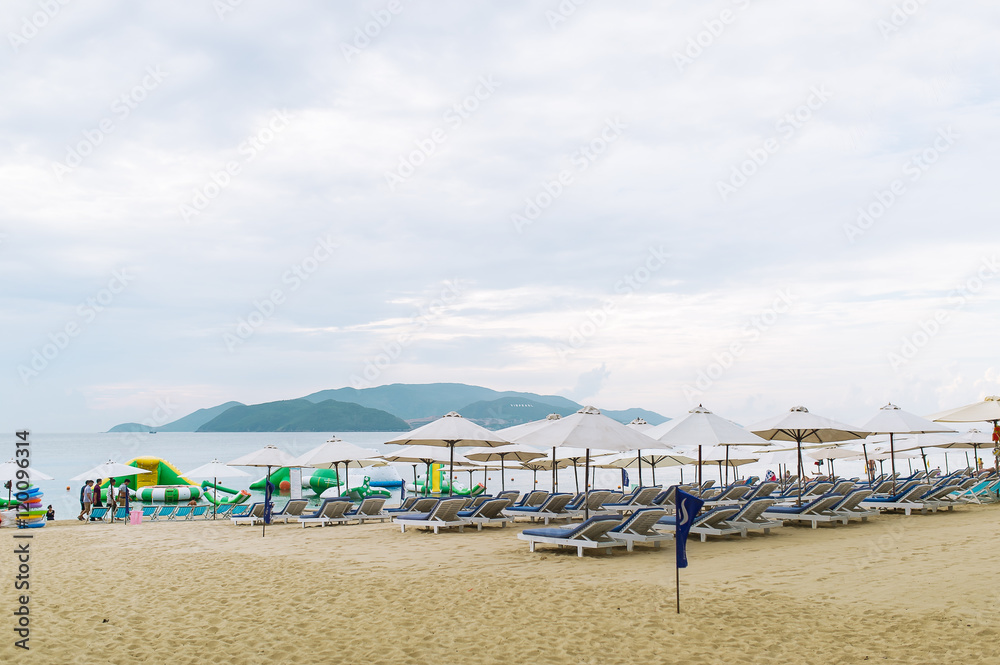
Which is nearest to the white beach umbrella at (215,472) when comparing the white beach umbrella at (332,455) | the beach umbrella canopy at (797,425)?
the white beach umbrella at (332,455)

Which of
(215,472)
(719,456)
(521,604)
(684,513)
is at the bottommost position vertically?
(521,604)

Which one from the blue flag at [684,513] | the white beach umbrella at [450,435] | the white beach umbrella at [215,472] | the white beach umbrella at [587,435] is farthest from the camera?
the white beach umbrella at [215,472]

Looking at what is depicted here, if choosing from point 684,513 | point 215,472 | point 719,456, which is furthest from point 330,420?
point 684,513

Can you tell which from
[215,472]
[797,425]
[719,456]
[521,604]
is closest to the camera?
[521,604]

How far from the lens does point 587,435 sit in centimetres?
1059

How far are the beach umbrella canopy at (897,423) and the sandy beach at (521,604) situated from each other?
3581 mm

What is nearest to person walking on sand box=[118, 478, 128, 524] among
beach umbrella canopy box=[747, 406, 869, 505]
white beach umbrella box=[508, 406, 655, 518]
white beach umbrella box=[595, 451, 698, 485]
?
white beach umbrella box=[595, 451, 698, 485]

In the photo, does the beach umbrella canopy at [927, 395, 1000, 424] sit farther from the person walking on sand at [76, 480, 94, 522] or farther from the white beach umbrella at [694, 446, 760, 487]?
the person walking on sand at [76, 480, 94, 522]

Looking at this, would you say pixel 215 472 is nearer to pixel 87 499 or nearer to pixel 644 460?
pixel 87 499

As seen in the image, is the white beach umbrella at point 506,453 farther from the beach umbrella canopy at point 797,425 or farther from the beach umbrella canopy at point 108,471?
the beach umbrella canopy at point 108,471

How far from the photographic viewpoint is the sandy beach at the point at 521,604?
571 centimetres

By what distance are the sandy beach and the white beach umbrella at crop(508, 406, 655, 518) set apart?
4.73 feet

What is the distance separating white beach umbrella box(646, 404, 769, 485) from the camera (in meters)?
11.8

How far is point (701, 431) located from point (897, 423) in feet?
17.7
